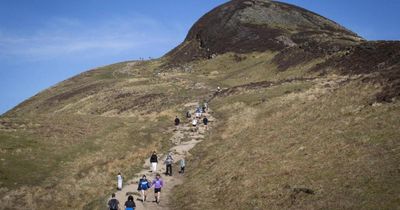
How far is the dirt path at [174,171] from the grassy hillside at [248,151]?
45.0 inches

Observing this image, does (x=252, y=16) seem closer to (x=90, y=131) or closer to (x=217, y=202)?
(x=90, y=131)

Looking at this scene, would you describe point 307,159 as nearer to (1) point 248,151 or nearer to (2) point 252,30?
(1) point 248,151

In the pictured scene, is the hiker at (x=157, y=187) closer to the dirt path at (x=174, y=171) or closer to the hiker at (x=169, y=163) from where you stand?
the dirt path at (x=174, y=171)

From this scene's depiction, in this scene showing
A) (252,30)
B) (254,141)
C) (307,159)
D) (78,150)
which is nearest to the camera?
(307,159)

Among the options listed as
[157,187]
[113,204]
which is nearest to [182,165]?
[157,187]

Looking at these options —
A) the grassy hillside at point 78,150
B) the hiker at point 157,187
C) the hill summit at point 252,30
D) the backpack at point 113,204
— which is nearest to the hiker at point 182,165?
the grassy hillside at point 78,150

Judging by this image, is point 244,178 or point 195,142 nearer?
point 244,178

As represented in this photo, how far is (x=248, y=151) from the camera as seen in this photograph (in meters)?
36.1

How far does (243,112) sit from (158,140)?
11.6 meters

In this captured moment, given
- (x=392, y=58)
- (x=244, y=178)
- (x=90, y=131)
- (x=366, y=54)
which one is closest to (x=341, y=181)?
(x=244, y=178)

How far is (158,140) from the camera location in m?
49.8

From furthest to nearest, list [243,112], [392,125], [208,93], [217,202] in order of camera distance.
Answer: [208,93], [243,112], [392,125], [217,202]

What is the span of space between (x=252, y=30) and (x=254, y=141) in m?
87.5

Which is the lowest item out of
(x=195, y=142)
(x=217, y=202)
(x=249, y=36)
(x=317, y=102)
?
(x=217, y=202)
